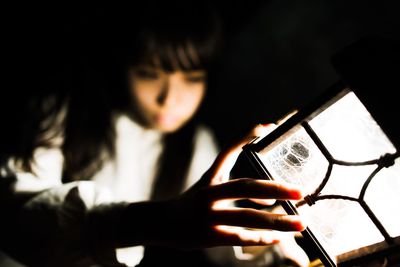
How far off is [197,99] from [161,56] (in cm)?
44

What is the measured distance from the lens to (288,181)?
66 cm

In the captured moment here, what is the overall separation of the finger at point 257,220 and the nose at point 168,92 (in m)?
1.19

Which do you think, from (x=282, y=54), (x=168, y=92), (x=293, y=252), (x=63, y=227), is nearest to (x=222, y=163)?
(x=293, y=252)

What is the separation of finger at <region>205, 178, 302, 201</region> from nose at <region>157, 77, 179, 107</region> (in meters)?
1.16

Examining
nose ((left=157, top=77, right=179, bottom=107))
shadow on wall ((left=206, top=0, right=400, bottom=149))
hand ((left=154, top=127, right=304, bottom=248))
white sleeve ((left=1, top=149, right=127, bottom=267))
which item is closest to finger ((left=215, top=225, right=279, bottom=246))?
hand ((left=154, top=127, right=304, bottom=248))

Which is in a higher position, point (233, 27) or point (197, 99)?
point (233, 27)

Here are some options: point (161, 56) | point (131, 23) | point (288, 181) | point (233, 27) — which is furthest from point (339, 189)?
point (233, 27)

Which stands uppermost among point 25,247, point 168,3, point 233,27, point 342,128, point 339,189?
point 168,3

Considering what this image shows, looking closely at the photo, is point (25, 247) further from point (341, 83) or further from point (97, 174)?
point (341, 83)

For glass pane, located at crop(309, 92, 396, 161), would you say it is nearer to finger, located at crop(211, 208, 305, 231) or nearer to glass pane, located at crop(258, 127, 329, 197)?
glass pane, located at crop(258, 127, 329, 197)

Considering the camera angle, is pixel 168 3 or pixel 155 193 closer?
pixel 168 3

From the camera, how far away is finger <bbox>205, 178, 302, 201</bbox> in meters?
0.60

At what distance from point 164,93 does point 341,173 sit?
1.28 m

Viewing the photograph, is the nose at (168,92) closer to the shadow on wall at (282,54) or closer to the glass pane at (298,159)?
the shadow on wall at (282,54)
